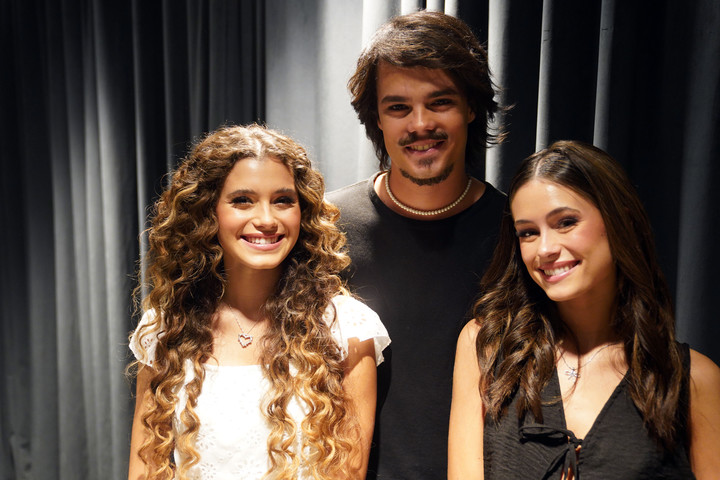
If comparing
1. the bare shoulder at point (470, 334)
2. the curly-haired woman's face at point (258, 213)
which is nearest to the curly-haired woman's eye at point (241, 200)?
the curly-haired woman's face at point (258, 213)

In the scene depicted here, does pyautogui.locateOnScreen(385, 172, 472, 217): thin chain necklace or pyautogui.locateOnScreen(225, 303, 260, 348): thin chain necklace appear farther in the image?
pyautogui.locateOnScreen(385, 172, 472, 217): thin chain necklace

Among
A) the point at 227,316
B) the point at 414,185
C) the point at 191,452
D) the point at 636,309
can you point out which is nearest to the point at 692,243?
the point at 636,309

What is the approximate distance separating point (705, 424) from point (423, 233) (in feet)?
2.84

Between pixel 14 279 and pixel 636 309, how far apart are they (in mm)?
2746

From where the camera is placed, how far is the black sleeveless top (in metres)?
1.37

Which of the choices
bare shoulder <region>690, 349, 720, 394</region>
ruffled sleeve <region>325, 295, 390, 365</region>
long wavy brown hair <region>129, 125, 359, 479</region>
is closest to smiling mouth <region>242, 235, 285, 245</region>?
long wavy brown hair <region>129, 125, 359, 479</region>

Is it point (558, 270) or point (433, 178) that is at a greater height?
point (433, 178)

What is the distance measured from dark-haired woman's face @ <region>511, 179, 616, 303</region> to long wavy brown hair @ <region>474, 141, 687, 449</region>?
1.0 inches

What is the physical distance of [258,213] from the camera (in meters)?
1.65

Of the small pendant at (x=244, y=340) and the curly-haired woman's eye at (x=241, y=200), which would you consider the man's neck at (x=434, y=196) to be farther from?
the small pendant at (x=244, y=340)

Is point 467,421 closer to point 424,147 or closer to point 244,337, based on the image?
point 244,337

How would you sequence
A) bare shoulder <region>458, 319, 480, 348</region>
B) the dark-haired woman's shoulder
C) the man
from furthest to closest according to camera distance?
the man → bare shoulder <region>458, 319, 480, 348</region> → the dark-haired woman's shoulder

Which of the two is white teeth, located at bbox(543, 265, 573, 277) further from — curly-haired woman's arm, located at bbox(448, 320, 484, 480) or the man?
the man

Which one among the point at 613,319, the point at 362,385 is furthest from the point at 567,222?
the point at 362,385
